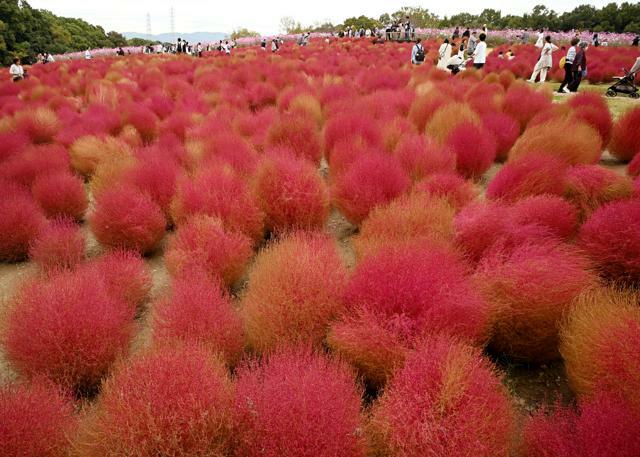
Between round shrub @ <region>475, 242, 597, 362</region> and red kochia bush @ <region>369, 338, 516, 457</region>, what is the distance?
Answer: 23.3 inches

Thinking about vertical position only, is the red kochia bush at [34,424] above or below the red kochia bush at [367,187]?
below

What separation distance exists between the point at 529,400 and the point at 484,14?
192 feet

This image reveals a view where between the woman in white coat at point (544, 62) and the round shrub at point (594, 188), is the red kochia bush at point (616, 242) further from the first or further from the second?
the woman in white coat at point (544, 62)

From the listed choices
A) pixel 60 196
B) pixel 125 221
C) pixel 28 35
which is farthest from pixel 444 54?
pixel 28 35

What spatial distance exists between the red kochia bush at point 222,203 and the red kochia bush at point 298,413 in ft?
6.01

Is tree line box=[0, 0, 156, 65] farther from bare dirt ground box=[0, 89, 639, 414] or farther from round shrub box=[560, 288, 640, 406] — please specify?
round shrub box=[560, 288, 640, 406]

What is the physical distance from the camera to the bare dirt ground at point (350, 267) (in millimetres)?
2188

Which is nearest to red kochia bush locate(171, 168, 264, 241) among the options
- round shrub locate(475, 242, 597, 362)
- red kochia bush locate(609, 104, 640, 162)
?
Answer: round shrub locate(475, 242, 597, 362)

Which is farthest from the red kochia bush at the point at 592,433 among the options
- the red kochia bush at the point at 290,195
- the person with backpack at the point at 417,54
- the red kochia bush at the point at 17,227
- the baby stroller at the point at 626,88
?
the person with backpack at the point at 417,54

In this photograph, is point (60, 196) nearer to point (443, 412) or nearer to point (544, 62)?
point (443, 412)

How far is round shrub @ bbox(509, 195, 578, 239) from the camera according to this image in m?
2.97

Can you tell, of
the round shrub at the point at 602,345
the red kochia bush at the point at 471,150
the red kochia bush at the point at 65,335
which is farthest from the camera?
the red kochia bush at the point at 471,150

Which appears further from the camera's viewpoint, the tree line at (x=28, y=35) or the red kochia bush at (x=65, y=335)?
the tree line at (x=28, y=35)

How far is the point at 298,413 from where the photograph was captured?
1496 millimetres
